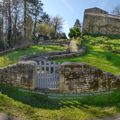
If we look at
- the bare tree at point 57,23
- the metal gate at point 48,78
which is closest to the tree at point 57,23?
the bare tree at point 57,23

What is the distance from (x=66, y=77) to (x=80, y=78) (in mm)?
728

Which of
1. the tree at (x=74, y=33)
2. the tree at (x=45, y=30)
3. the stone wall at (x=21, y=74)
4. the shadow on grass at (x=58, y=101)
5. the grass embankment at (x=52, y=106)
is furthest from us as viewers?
the tree at (x=45, y=30)

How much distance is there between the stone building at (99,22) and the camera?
65.5 meters

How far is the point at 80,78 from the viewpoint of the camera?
59.0 ft

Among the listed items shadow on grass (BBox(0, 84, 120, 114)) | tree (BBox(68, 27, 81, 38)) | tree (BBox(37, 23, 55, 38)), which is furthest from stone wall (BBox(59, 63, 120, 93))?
tree (BBox(37, 23, 55, 38))

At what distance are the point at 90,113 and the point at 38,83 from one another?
3.89 m

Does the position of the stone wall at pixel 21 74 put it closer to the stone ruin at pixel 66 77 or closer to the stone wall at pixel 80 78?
the stone ruin at pixel 66 77

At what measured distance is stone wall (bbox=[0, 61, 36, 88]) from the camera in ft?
58.4

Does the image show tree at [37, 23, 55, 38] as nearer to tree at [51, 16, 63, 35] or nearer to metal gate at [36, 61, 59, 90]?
tree at [51, 16, 63, 35]

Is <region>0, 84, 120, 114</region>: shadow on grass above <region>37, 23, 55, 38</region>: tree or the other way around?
the other way around

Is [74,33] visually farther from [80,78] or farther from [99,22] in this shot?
[80,78]

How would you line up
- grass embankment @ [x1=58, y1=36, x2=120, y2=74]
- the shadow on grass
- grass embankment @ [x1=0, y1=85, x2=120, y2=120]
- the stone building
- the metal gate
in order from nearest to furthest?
1. grass embankment @ [x1=0, y1=85, x2=120, y2=120]
2. the shadow on grass
3. the metal gate
4. grass embankment @ [x1=58, y1=36, x2=120, y2=74]
5. the stone building

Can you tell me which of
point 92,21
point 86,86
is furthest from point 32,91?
point 92,21

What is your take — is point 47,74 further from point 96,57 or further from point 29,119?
point 96,57
